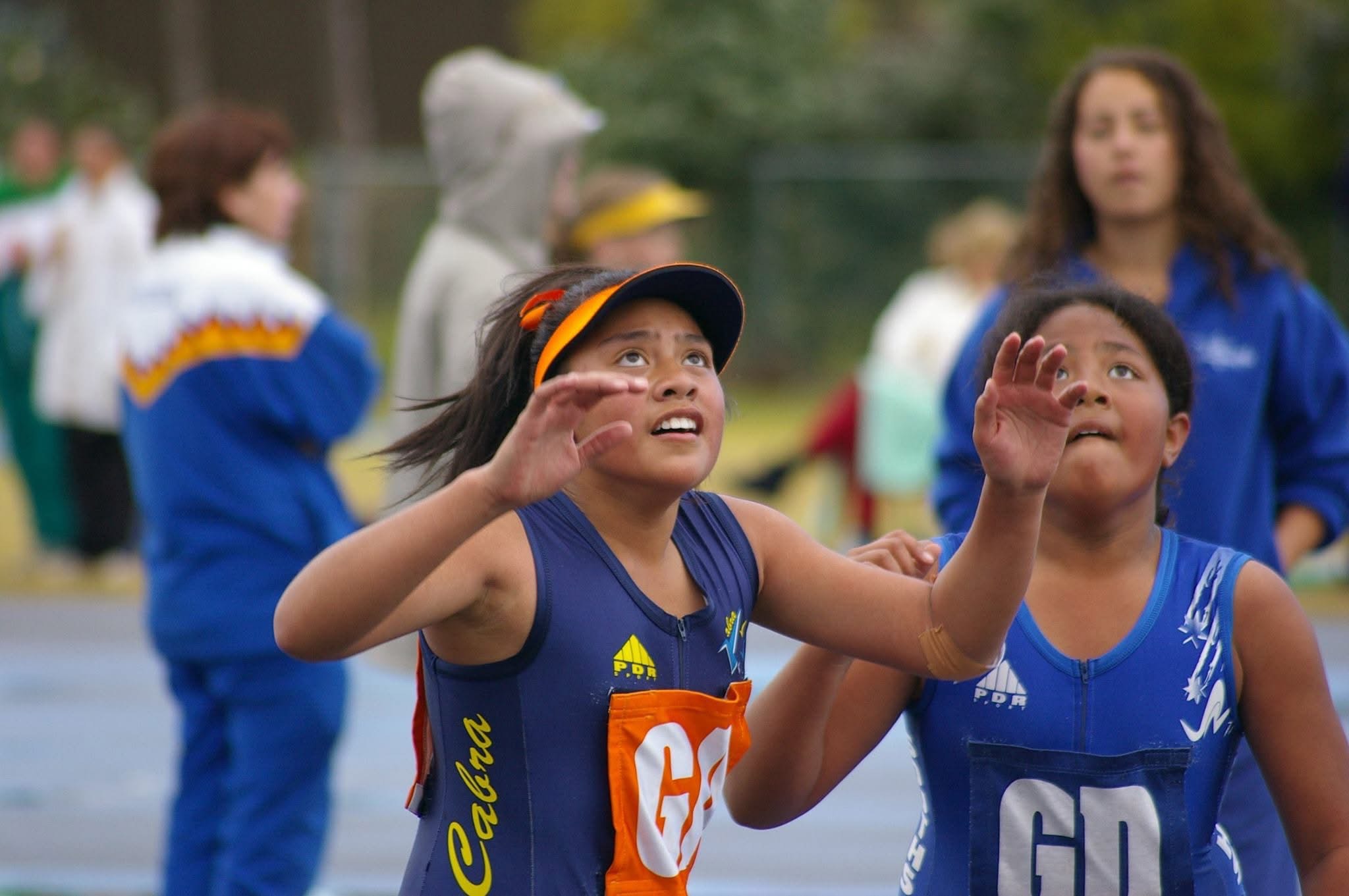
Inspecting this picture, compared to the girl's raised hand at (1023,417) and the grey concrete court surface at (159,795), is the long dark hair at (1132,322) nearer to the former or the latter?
the girl's raised hand at (1023,417)

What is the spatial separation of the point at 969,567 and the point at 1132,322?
549 millimetres

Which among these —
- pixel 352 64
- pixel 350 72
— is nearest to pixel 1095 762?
pixel 350 72

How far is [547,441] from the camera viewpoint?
2.06m

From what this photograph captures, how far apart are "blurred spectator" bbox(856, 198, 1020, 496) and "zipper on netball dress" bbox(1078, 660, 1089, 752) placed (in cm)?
807

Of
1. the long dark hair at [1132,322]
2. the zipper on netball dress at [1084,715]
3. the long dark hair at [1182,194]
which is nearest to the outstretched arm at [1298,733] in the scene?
the zipper on netball dress at [1084,715]

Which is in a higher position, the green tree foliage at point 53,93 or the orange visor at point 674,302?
the green tree foliage at point 53,93

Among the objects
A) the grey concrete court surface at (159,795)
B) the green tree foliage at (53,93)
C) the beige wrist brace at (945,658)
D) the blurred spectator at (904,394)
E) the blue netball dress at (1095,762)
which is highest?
the green tree foliage at (53,93)

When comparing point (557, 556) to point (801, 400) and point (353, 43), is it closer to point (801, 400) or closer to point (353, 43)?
point (801, 400)

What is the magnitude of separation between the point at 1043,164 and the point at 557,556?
2006 mm

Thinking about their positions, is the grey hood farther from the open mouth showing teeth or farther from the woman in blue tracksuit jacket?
the open mouth showing teeth

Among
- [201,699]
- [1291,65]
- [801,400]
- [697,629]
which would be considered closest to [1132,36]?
[1291,65]

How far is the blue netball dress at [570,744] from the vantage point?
2.25 metres

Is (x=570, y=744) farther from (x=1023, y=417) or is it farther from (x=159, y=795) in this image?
(x=159, y=795)

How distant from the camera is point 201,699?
4305mm
